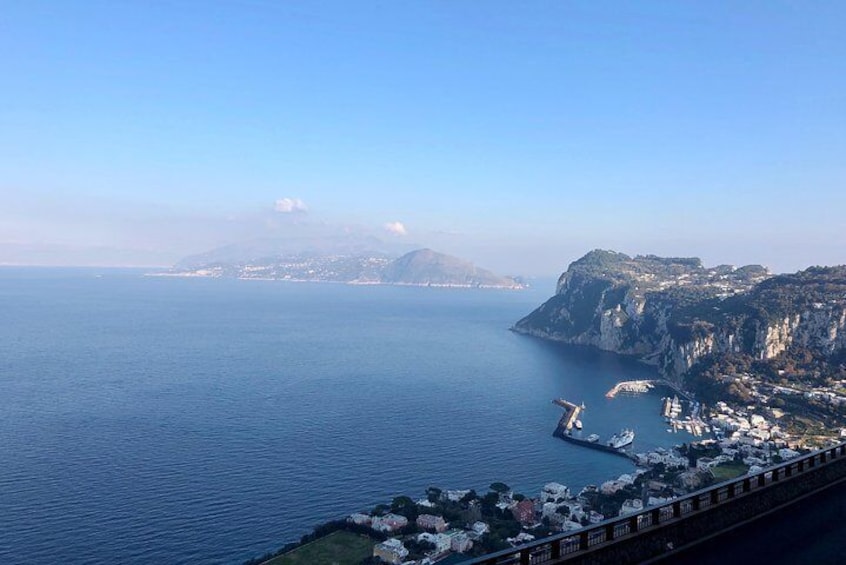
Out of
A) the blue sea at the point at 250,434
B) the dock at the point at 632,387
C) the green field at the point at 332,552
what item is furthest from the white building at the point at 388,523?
the dock at the point at 632,387

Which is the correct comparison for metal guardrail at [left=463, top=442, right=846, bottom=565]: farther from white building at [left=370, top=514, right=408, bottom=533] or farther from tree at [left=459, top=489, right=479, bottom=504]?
tree at [left=459, top=489, right=479, bottom=504]

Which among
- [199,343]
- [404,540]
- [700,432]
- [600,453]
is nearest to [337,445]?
[404,540]

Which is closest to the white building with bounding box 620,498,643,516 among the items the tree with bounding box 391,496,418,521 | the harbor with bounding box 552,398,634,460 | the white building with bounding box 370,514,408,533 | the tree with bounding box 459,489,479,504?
the tree with bounding box 459,489,479,504

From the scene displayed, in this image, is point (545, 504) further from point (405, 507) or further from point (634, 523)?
point (634, 523)

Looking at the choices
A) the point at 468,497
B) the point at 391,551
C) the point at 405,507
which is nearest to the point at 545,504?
the point at 468,497

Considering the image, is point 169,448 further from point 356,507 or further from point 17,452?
point 356,507

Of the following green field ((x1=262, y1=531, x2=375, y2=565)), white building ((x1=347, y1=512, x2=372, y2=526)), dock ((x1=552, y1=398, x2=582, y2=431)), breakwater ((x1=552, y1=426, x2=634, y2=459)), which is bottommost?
breakwater ((x1=552, y1=426, x2=634, y2=459))

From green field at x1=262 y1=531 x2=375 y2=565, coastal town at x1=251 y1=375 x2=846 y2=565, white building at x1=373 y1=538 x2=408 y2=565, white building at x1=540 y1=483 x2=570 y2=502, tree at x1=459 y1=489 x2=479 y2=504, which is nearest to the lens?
white building at x1=373 y1=538 x2=408 y2=565
